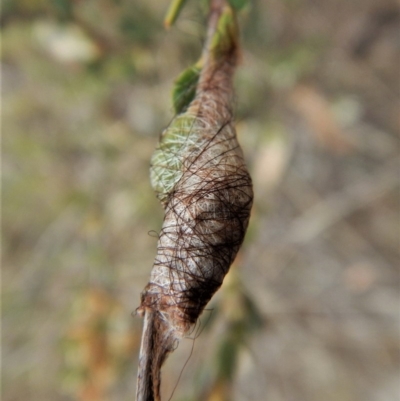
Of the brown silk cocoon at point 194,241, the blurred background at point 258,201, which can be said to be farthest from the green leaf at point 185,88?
the blurred background at point 258,201

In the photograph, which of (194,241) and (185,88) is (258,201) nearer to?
(185,88)

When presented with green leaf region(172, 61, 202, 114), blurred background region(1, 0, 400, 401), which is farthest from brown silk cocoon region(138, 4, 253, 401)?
blurred background region(1, 0, 400, 401)

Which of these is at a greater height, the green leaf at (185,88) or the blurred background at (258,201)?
the blurred background at (258,201)

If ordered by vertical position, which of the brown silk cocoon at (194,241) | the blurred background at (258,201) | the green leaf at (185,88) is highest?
the blurred background at (258,201)

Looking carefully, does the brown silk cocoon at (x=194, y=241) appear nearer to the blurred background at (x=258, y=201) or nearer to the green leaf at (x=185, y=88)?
the green leaf at (x=185, y=88)

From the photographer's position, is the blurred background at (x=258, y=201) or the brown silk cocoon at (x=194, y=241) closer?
the brown silk cocoon at (x=194, y=241)

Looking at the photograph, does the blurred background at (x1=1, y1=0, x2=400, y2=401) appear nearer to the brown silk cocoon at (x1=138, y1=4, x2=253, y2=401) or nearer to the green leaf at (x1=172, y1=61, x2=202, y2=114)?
the green leaf at (x1=172, y1=61, x2=202, y2=114)

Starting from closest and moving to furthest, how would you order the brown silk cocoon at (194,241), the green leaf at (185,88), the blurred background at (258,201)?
1. the brown silk cocoon at (194,241)
2. the green leaf at (185,88)
3. the blurred background at (258,201)

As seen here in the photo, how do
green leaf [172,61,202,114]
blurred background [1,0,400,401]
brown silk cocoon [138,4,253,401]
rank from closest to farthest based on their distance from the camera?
brown silk cocoon [138,4,253,401] → green leaf [172,61,202,114] → blurred background [1,0,400,401]
